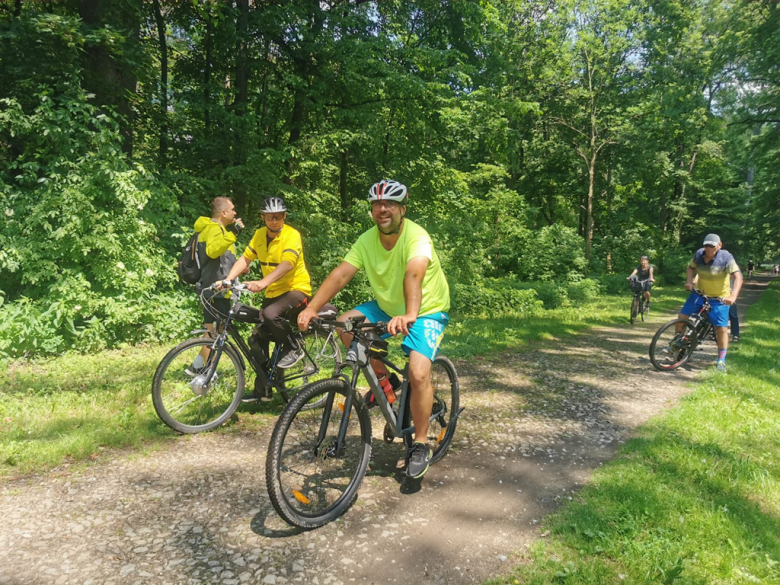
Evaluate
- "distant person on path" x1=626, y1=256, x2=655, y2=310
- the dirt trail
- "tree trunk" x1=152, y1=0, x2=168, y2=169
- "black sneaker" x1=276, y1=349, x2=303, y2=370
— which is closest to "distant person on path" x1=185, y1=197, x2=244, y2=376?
"black sneaker" x1=276, y1=349, x2=303, y2=370

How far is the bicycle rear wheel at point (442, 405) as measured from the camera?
13.8 ft

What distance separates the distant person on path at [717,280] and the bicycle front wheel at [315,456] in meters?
6.70

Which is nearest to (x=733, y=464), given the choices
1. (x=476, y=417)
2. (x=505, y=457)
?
(x=505, y=457)

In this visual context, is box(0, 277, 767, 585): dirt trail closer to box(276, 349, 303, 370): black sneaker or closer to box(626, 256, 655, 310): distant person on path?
box(276, 349, 303, 370): black sneaker

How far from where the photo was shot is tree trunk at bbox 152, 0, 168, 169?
411 inches

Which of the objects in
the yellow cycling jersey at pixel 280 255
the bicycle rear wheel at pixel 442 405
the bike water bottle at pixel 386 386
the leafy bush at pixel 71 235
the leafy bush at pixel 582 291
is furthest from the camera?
the leafy bush at pixel 582 291

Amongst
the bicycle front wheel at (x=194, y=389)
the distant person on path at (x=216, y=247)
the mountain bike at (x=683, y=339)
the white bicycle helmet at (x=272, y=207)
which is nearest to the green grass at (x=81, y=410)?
the bicycle front wheel at (x=194, y=389)

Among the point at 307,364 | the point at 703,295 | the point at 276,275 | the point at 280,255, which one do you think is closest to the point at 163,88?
the point at 280,255

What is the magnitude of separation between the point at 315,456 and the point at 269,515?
50 cm

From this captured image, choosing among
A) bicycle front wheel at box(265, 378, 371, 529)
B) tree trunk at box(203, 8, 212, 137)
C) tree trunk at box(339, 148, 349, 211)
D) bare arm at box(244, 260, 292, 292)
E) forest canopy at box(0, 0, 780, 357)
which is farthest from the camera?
tree trunk at box(339, 148, 349, 211)

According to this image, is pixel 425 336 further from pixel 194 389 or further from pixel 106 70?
pixel 106 70

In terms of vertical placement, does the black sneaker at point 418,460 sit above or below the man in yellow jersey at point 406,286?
below

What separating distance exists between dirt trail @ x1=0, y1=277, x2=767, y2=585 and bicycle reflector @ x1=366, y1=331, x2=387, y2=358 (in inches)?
41.0

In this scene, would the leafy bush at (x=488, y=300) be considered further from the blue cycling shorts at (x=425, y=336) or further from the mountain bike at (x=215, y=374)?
the blue cycling shorts at (x=425, y=336)
